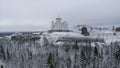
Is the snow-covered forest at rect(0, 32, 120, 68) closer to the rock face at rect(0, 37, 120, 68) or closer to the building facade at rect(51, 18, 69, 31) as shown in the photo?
the rock face at rect(0, 37, 120, 68)

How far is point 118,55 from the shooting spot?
159ft

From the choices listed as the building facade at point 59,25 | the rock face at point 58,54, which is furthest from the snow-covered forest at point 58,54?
the building facade at point 59,25

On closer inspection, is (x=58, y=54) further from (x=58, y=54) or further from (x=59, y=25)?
(x=59, y=25)

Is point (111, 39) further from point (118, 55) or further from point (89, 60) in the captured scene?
point (89, 60)

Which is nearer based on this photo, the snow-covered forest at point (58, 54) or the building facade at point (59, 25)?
the snow-covered forest at point (58, 54)

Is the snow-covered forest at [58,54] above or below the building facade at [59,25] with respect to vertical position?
below

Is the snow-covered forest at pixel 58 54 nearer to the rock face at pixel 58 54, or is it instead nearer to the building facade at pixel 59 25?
the rock face at pixel 58 54

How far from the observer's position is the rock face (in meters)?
46.4

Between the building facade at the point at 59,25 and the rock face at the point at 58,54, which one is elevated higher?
the building facade at the point at 59,25

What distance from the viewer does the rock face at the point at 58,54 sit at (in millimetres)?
46375

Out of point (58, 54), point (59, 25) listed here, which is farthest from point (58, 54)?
point (59, 25)

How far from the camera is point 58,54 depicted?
50594 millimetres

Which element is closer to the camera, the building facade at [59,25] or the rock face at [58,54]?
the rock face at [58,54]

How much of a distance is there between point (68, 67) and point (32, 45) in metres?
14.1
